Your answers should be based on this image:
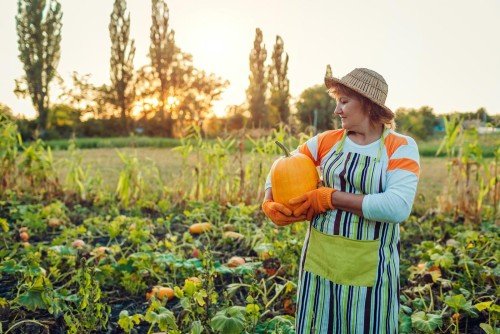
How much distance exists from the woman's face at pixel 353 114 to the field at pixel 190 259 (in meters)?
0.84

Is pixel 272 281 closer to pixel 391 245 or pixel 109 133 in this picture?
pixel 391 245

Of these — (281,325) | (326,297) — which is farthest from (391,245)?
(281,325)

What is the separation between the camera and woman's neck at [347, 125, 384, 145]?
1.85 meters

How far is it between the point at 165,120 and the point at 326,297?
27310mm

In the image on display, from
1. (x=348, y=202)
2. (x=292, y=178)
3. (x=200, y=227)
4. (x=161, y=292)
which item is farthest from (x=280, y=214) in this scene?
(x=200, y=227)

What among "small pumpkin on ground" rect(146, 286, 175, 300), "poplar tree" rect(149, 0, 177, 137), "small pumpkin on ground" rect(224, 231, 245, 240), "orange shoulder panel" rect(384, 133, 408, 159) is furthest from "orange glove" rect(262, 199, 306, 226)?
"poplar tree" rect(149, 0, 177, 137)

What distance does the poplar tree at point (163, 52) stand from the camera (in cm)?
2723

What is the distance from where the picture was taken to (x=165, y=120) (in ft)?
93.5

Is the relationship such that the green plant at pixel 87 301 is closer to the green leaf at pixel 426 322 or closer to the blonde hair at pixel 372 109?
the blonde hair at pixel 372 109

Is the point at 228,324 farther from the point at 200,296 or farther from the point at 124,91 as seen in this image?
the point at 124,91

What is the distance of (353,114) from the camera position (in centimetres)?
183

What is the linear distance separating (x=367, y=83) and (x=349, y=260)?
0.65m

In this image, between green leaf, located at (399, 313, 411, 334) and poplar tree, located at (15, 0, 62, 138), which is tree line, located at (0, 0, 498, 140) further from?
green leaf, located at (399, 313, 411, 334)

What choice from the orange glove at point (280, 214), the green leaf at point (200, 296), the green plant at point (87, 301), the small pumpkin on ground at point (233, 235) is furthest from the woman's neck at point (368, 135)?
the small pumpkin on ground at point (233, 235)
